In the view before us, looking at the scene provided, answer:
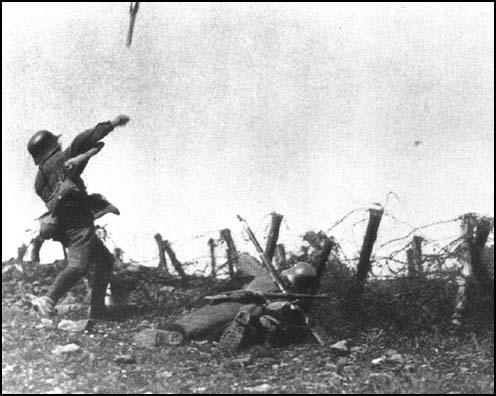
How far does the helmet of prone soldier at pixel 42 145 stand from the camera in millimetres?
6102

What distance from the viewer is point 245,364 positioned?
4.82 meters

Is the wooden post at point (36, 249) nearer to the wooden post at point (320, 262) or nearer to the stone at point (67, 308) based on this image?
the stone at point (67, 308)

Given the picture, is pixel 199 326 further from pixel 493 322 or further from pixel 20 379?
pixel 493 322

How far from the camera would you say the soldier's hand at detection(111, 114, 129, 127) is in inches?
227

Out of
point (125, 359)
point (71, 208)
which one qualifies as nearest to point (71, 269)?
point (71, 208)

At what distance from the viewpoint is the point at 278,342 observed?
5.45 meters

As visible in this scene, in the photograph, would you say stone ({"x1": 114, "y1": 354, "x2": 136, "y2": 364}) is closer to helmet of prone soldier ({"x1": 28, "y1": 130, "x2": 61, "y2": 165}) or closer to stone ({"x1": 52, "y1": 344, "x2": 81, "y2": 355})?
stone ({"x1": 52, "y1": 344, "x2": 81, "y2": 355})

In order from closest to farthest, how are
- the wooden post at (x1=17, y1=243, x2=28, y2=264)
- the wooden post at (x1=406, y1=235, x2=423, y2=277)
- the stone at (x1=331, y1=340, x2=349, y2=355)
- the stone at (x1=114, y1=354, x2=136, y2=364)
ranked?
the stone at (x1=114, y1=354, x2=136, y2=364)
the stone at (x1=331, y1=340, x2=349, y2=355)
the wooden post at (x1=406, y1=235, x2=423, y2=277)
the wooden post at (x1=17, y1=243, x2=28, y2=264)

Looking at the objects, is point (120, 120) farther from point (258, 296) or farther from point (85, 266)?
point (258, 296)

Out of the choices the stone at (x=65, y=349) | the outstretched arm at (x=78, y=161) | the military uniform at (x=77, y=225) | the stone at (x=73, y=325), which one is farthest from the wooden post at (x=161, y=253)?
the stone at (x=65, y=349)

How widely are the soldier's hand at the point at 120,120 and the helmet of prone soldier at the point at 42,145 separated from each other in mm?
847

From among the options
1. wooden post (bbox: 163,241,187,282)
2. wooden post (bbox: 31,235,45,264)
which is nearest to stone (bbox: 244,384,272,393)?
wooden post (bbox: 163,241,187,282)

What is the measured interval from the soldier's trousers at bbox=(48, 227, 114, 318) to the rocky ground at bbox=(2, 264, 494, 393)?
1.24 feet

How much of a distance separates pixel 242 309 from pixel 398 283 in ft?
7.08
